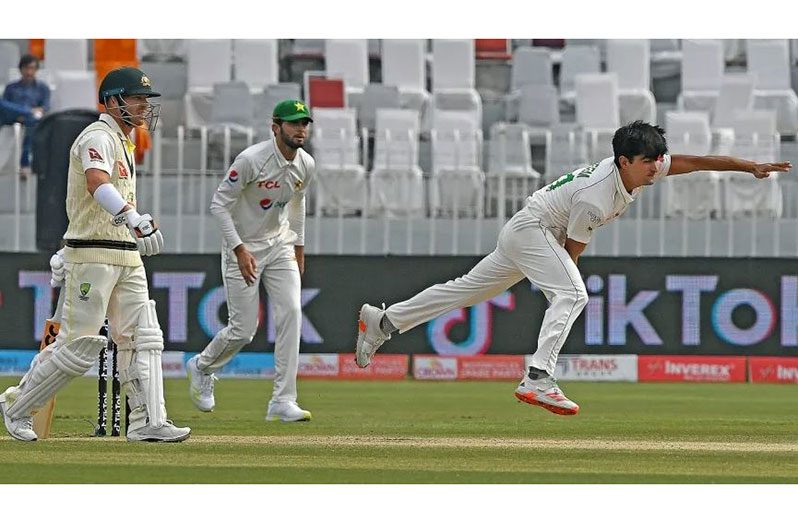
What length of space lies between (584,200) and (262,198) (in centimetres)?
201

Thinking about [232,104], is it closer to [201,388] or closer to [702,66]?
[702,66]

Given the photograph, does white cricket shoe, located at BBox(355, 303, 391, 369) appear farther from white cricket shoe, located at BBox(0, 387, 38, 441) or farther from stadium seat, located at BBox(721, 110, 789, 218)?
stadium seat, located at BBox(721, 110, 789, 218)

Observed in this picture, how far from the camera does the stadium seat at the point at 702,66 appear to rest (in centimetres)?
1769

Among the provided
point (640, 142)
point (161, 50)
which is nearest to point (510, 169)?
point (161, 50)

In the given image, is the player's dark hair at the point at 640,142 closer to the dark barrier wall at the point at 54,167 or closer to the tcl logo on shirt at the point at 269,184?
the tcl logo on shirt at the point at 269,184

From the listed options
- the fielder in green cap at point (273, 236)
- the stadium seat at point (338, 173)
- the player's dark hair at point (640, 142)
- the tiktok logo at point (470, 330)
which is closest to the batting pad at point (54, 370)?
the fielder in green cap at point (273, 236)

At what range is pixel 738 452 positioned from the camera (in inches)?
273

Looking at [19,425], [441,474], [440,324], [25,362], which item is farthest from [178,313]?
[441,474]

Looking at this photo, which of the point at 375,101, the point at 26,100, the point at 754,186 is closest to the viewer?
the point at 754,186

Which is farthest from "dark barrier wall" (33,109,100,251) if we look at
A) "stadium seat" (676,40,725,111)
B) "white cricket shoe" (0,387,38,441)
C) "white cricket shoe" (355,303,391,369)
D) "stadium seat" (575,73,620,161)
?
"stadium seat" (676,40,725,111)

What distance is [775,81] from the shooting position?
17.8m

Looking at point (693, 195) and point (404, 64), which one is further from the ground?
point (404, 64)

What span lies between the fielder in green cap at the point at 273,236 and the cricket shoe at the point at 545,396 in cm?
161

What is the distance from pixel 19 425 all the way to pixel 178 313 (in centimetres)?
735
